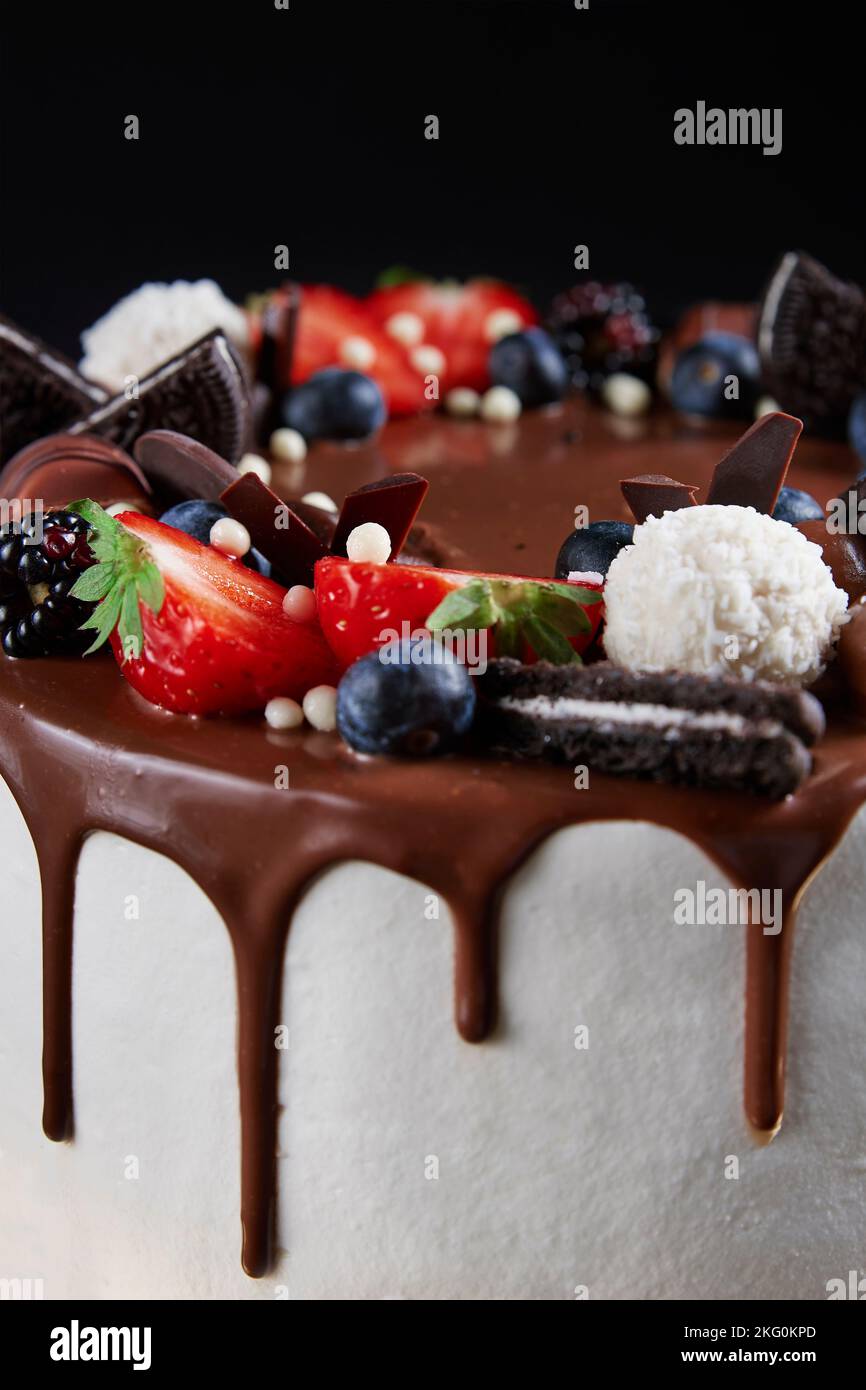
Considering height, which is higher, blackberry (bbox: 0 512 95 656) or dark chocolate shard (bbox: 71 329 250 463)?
dark chocolate shard (bbox: 71 329 250 463)

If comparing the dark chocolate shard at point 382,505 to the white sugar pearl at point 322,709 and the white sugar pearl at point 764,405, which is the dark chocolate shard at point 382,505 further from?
the white sugar pearl at point 764,405

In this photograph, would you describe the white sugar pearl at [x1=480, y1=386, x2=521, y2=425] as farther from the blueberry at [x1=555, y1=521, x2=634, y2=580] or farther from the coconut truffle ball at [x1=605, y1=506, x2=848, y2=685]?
the coconut truffle ball at [x1=605, y1=506, x2=848, y2=685]

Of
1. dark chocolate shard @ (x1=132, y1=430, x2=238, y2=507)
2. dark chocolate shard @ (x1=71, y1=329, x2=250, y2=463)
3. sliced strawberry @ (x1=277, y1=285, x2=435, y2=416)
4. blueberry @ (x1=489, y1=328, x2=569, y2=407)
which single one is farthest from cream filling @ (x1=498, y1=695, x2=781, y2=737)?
blueberry @ (x1=489, y1=328, x2=569, y2=407)

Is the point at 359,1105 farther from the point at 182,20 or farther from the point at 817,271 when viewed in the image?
the point at 182,20

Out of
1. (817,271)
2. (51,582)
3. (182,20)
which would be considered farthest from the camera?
(182,20)

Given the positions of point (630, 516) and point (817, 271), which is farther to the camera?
point (817, 271)

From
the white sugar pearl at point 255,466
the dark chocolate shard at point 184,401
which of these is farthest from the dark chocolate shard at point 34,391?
the white sugar pearl at point 255,466

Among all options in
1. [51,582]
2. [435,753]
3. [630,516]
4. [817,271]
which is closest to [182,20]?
[817,271]
